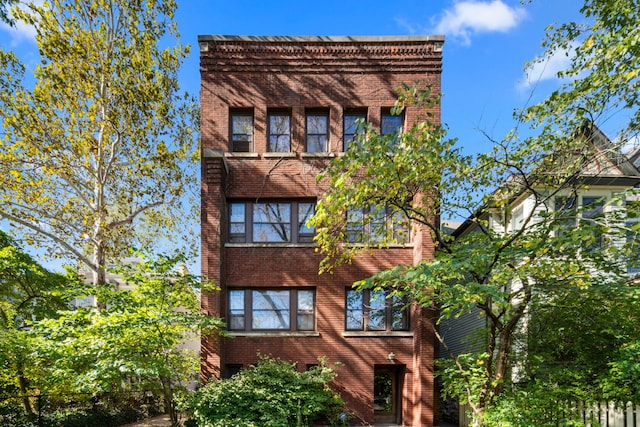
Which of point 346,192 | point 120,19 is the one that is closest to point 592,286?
point 346,192

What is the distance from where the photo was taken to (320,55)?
11.9 metres

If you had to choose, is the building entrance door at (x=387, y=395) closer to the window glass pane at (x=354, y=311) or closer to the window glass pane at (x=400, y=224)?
the window glass pane at (x=354, y=311)

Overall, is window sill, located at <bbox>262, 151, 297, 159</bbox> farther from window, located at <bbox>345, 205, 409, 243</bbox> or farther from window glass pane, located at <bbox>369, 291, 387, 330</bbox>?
window glass pane, located at <bbox>369, 291, 387, 330</bbox>

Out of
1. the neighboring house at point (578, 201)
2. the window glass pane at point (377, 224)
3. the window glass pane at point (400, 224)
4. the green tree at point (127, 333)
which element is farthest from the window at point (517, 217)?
the green tree at point (127, 333)

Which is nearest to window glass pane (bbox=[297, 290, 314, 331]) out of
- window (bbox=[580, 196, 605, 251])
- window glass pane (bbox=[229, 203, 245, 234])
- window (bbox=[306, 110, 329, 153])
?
window glass pane (bbox=[229, 203, 245, 234])

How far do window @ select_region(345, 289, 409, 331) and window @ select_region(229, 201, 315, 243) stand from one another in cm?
247

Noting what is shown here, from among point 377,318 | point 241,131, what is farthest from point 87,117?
point 377,318

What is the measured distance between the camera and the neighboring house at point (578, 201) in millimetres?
6996

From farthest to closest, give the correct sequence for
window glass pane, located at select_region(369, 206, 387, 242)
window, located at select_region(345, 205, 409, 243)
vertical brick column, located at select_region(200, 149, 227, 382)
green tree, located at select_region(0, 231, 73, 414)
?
1. vertical brick column, located at select_region(200, 149, 227, 382)
2. green tree, located at select_region(0, 231, 73, 414)
3. window, located at select_region(345, 205, 409, 243)
4. window glass pane, located at select_region(369, 206, 387, 242)

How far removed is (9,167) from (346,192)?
41.3 feet

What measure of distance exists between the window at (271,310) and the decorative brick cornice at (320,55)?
291 inches

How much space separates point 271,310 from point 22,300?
7.21 meters

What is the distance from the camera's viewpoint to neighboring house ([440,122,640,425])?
700cm

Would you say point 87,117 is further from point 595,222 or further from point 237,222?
point 595,222
